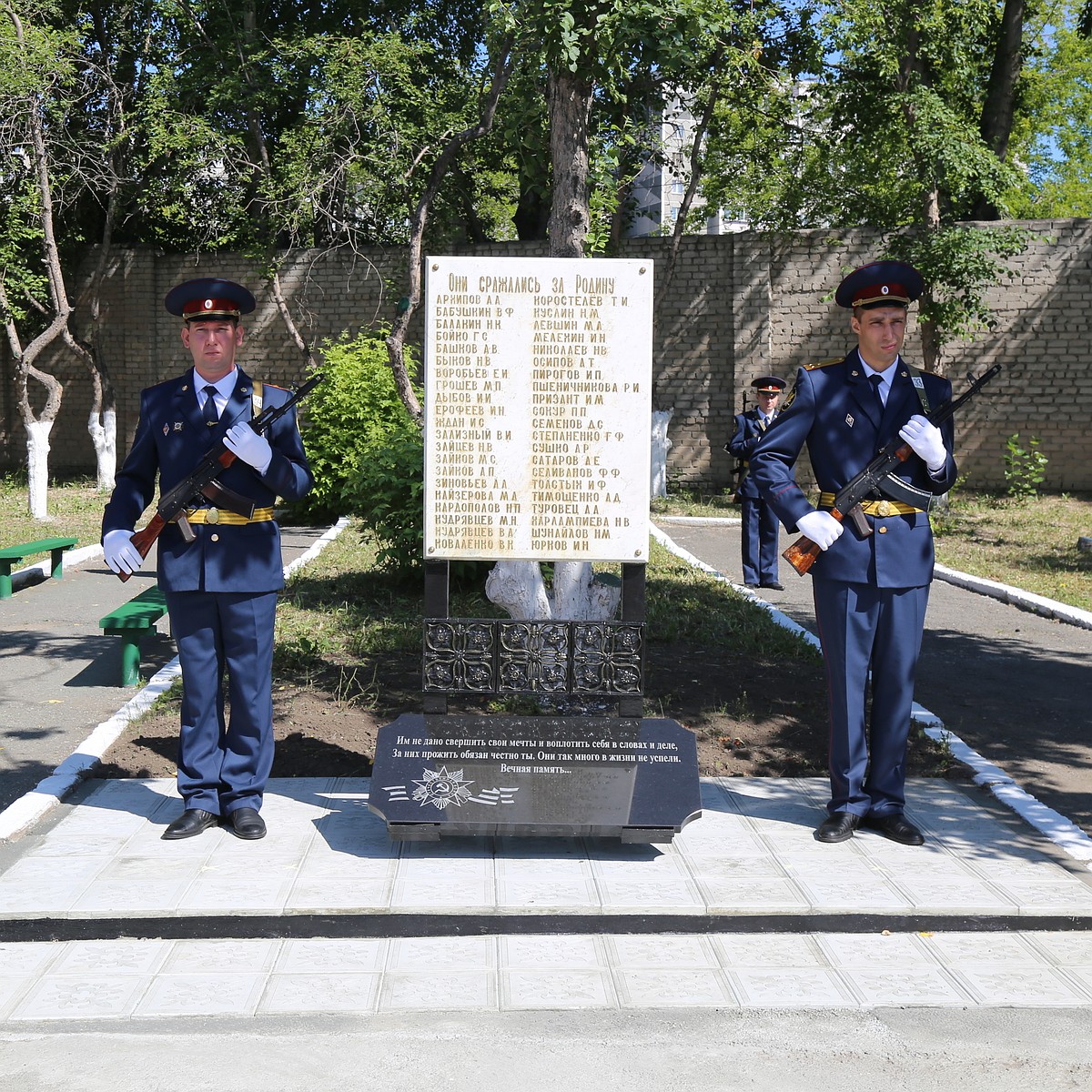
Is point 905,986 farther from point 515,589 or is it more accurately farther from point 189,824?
point 515,589

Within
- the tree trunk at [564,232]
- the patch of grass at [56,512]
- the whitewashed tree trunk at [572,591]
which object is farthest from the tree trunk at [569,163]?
the patch of grass at [56,512]

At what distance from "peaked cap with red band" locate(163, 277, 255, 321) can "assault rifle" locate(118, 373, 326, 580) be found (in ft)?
1.31

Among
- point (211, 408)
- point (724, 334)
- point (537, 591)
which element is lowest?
point (537, 591)

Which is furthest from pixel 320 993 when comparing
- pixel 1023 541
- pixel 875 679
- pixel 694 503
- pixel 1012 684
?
pixel 694 503

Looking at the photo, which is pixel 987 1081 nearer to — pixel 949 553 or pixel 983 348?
pixel 949 553

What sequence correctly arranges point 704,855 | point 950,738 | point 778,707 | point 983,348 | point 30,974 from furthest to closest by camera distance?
point 983,348 → point 778,707 → point 950,738 → point 704,855 → point 30,974

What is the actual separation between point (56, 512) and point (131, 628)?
996 centimetres

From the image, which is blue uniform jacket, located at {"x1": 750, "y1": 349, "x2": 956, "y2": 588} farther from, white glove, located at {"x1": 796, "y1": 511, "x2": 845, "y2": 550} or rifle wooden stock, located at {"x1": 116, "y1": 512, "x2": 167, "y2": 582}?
Result: rifle wooden stock, located at {"x1": 116, "y1": 512, "x2": 167, "y2": 582}

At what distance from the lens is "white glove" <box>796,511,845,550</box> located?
4.45 m

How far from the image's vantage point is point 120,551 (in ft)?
14.8

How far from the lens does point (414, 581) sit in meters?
9.62

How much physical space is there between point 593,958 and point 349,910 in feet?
2.64

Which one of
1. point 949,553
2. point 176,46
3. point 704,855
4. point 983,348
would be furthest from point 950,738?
point 176,46

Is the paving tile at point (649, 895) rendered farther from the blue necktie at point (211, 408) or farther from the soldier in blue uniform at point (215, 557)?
the blue necktie at point (211, 408)
